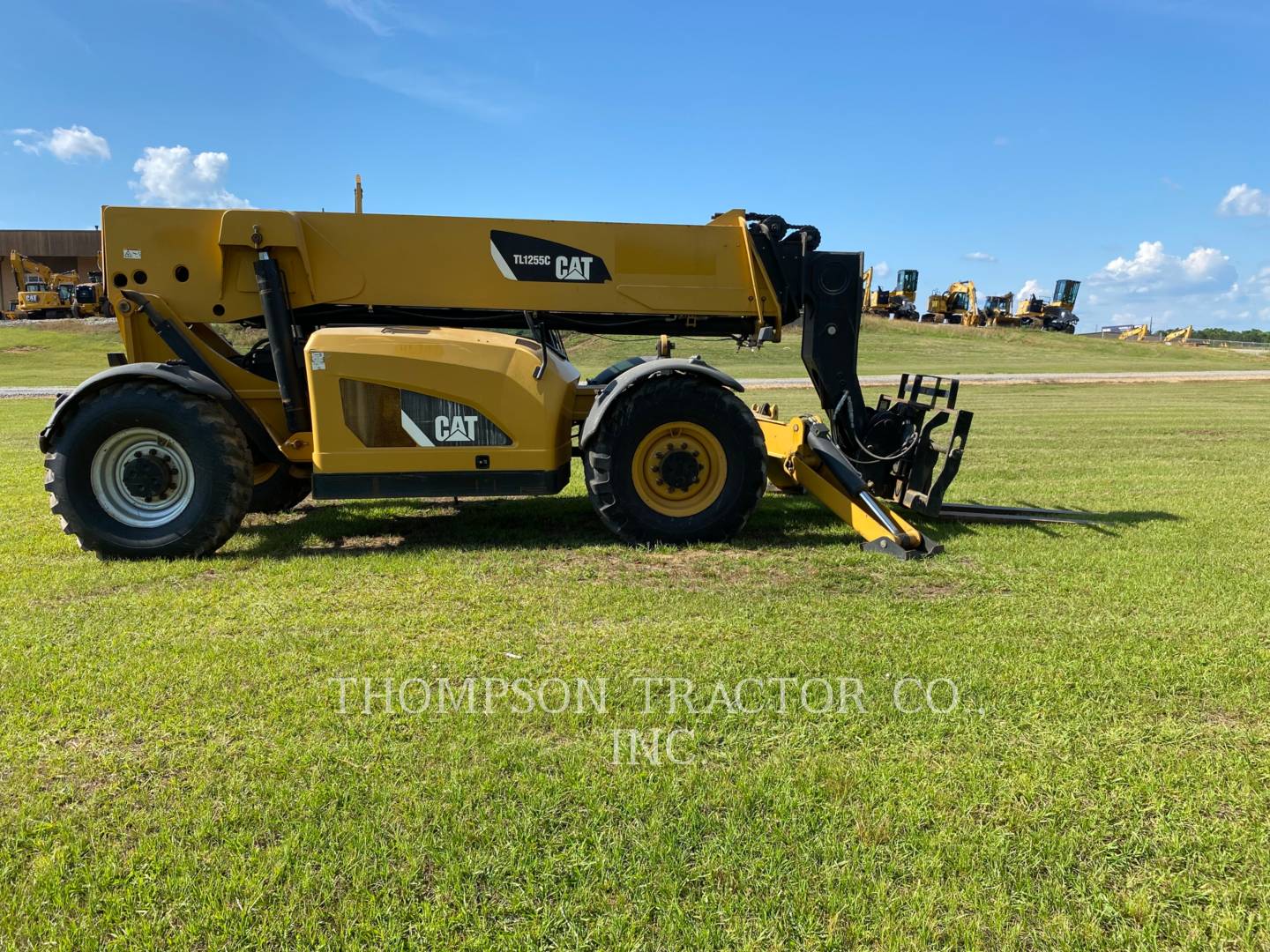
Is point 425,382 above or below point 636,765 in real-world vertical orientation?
above

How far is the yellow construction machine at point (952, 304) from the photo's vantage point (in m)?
62.2

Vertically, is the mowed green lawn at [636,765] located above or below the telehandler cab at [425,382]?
below

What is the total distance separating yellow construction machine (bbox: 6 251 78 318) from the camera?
47769 millimetres

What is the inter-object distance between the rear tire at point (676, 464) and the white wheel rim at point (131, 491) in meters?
3.06

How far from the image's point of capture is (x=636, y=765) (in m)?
3.19

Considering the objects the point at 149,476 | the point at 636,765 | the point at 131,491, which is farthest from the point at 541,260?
the point at 636,765

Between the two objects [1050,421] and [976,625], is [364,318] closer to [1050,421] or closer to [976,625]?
[976,625]

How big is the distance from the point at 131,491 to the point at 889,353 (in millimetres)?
41141

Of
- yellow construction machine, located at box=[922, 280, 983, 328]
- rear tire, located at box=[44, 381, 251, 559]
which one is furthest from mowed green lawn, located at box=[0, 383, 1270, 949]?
yellow construction machine, located at box=[922, 280, 983, 328]

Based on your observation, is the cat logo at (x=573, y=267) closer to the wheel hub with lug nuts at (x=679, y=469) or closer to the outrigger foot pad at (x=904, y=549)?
the wheel hub with lug nuts at (x=679, y=469)

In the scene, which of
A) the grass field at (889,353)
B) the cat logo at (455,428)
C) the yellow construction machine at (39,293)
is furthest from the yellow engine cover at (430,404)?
the yellow construction machine at (39,293)

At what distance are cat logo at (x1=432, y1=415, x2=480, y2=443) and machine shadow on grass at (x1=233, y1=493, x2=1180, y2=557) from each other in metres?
0.87

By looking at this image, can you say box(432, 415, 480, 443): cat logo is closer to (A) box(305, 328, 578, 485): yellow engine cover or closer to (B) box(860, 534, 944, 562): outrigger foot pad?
(A) box(305, 328, 578, 485): yellow engine cover

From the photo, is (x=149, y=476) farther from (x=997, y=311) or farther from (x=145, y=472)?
(x=997, y=311)
